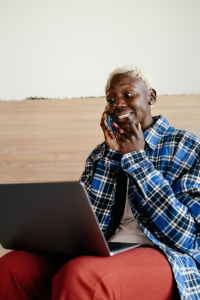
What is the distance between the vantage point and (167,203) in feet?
3.23

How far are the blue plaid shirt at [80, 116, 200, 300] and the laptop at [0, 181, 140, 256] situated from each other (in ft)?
0.45

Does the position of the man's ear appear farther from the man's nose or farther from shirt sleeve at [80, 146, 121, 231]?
shirt sleeve at [80, 146, 121, 231]

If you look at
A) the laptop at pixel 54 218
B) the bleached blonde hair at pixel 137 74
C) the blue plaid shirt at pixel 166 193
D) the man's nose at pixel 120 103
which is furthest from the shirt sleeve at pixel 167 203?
the bleached blonde hair at pixel 137 74

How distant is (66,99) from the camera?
1900 mm

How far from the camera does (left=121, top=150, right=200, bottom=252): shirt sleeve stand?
3.23 feet

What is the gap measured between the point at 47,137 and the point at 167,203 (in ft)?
3.40

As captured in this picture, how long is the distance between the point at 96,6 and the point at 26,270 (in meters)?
1.63

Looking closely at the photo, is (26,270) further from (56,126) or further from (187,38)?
(187,38)

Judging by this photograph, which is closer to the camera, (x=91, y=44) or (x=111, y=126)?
(x=111, y=126)

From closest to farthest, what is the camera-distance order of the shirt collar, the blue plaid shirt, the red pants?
the red pants, the blue plaid shirt, the shirt collar

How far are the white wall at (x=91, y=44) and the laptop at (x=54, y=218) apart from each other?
1.22 m

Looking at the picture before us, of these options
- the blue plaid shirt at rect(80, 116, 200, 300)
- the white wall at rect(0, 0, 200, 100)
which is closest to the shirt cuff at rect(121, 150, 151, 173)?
the blue plaid shirt at rect(80, 116, 200, 300)

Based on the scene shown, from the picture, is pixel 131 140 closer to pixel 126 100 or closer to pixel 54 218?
pixel 126 100

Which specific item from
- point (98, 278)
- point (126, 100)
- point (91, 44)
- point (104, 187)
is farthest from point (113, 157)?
point (91, 44)
